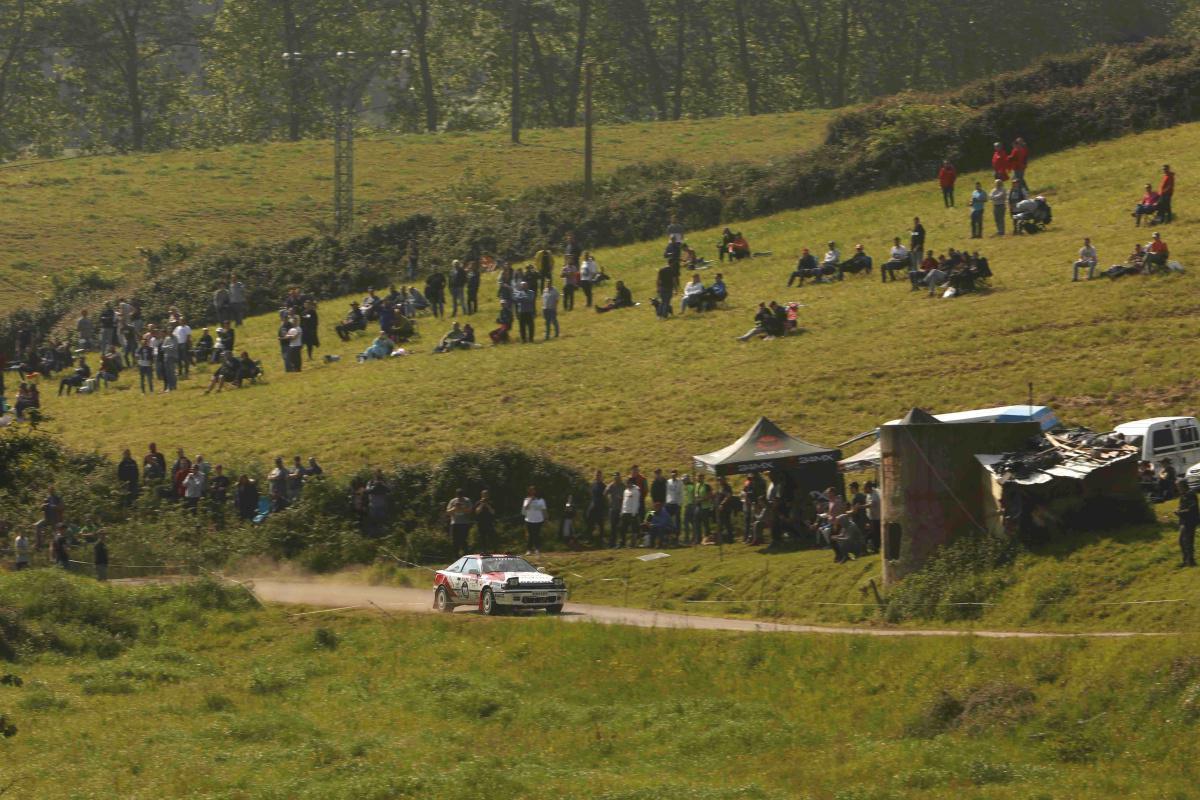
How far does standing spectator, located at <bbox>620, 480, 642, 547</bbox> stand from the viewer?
40.1 metres

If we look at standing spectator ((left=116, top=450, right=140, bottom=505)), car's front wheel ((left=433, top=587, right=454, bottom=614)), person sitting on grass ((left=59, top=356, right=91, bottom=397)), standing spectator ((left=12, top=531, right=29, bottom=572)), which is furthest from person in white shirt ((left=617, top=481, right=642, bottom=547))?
person sitting on grass ((left=59, top=356, right=91, bottom=397))

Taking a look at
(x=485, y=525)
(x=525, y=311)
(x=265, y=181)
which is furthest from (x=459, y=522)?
(x=265, y=181)

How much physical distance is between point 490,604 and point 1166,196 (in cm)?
2696

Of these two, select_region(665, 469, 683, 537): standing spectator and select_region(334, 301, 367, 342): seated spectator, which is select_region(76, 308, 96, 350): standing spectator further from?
select_region(665, 469, 683, 537): standing spectator

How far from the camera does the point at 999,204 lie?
181 feet

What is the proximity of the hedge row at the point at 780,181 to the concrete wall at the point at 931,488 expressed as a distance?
33138 mm

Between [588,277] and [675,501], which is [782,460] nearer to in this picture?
[675,501]

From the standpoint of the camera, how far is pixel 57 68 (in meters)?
124

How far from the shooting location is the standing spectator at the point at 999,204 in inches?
2165

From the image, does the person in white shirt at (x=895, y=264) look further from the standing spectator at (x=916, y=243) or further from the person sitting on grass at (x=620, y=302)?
the person sitting on grass at (x=620, y=302)

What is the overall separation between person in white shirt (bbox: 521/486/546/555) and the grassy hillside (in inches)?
126

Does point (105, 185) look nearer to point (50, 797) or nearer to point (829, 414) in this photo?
point (829, 414)

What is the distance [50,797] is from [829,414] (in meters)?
24.5

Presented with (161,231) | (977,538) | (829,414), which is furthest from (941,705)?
(161,231)
